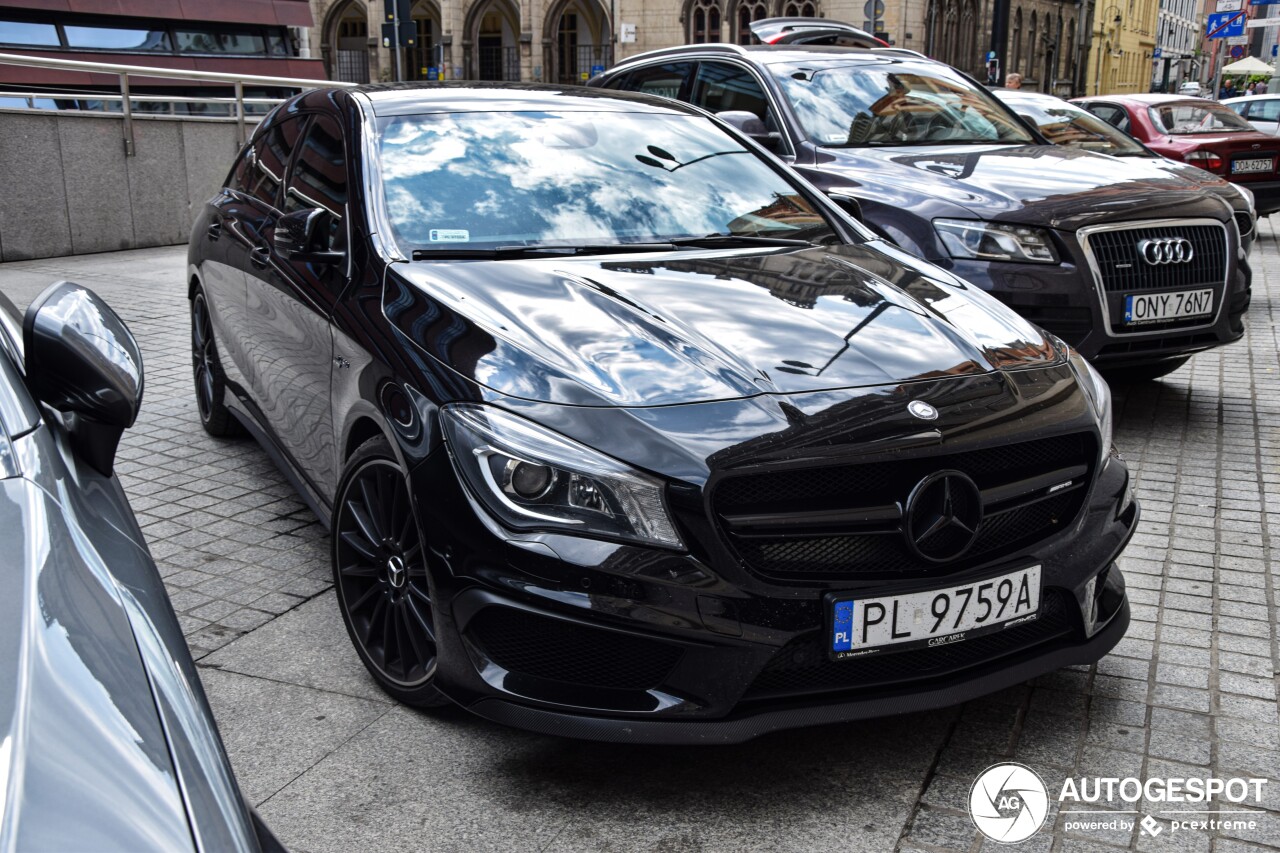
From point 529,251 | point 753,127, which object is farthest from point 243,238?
point 753,127

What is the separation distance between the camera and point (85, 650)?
145cm

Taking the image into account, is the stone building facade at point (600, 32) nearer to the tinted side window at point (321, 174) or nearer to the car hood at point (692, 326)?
the tinted side window at point (321, 174)

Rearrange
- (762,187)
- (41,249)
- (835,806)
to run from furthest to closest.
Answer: (41,249)
(762,187)
(835,806)

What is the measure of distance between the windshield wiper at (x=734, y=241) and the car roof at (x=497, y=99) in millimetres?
778

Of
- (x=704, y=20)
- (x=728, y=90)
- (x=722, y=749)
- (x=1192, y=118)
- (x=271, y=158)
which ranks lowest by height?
(x=722, y=749)

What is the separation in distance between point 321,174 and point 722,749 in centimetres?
234

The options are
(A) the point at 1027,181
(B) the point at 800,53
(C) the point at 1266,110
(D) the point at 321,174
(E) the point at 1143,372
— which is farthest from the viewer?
(C) the point at 1266,110

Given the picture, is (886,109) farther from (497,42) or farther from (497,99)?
(497,42)

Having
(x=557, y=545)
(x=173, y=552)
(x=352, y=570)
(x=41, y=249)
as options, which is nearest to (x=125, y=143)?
(x=41, y=249)

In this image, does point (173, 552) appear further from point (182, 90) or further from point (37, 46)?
point (37, 46)

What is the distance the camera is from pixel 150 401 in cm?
659

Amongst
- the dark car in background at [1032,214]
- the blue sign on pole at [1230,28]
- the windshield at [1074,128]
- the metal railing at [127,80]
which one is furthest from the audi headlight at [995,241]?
the blue sign on pole at [1230,28]

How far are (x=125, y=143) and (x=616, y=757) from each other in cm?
1127

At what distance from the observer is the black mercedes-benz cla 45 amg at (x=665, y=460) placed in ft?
8.64
